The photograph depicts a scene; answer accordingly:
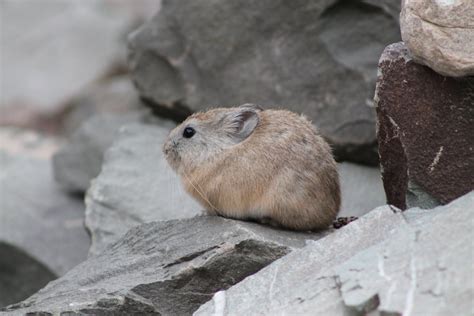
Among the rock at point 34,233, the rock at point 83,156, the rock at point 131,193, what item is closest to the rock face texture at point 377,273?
the rock at point 131,193


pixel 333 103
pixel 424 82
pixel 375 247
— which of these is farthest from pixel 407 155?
pixel 333 103

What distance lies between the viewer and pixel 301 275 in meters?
6.44

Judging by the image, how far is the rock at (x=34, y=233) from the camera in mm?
11039

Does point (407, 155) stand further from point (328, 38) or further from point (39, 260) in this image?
point (39, 260)

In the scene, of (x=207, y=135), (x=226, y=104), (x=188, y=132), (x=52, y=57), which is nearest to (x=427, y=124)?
(x=207, y=135)

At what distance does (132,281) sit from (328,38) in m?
4.67

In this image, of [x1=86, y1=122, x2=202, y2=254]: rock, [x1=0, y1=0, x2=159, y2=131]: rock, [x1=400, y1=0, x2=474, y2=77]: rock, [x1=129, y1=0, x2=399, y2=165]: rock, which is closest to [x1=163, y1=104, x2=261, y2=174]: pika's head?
[x1=400, y1=0, x2=474, y2=77]: rock

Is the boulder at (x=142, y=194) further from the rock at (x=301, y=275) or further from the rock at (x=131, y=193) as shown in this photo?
the rock at (x=301, y=275)

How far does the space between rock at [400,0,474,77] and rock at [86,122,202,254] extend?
3990 mm

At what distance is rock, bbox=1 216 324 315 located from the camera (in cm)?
697

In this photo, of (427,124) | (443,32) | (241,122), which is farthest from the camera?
(241,122)

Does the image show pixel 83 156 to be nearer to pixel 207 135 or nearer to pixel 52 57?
pixel 207 135

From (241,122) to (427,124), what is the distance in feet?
5.11

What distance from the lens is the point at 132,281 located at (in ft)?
23.5
